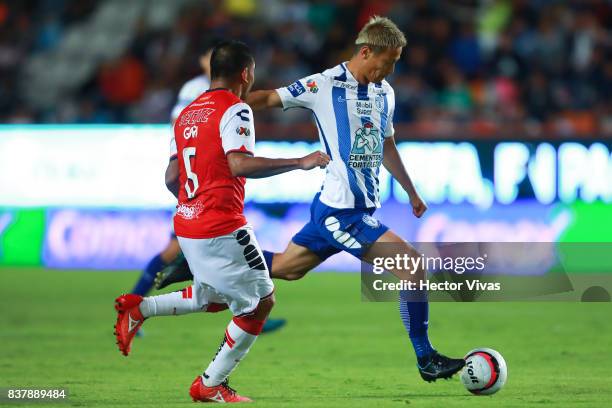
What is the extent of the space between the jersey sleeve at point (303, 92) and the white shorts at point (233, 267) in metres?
1.23

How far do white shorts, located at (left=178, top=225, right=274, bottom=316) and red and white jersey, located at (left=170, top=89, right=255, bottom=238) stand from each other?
51 millimetres

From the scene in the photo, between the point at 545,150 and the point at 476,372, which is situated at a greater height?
the point at 545,150

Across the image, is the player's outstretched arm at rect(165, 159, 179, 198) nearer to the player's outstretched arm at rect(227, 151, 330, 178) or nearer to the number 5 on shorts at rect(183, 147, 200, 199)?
the number 5 on shorts at rect(183, 147, 200, 199)

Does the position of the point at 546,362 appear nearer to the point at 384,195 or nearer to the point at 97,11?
the point at 384,195

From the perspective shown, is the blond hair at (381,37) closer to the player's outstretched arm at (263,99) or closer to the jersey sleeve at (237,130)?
the player's outstretched arm at (263,99)

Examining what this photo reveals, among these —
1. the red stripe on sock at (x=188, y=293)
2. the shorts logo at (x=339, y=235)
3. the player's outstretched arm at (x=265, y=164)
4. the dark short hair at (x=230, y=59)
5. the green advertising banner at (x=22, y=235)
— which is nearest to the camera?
the player's outstretched arm at (x=265, y=164)

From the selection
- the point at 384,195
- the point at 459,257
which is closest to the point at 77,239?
the point at 384,195

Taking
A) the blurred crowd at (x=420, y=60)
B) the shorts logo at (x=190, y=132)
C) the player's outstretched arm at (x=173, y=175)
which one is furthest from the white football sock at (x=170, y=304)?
the blurred crowd at (x=420, y=60)

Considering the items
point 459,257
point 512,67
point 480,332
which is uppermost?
point 512,67

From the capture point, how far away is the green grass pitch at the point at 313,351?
7312mm

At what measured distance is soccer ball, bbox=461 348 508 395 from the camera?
7180 mm

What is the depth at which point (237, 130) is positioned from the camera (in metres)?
6.64

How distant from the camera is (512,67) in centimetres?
1766

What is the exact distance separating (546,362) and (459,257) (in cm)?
100
